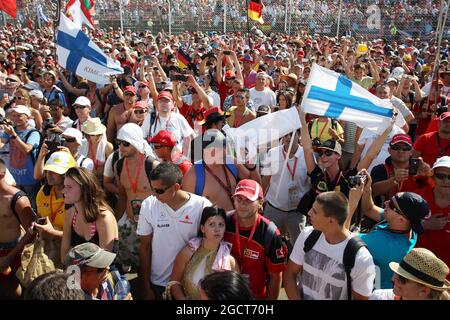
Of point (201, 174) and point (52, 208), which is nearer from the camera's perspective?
Answer: point (52, 208)

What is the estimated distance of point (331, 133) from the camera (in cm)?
545

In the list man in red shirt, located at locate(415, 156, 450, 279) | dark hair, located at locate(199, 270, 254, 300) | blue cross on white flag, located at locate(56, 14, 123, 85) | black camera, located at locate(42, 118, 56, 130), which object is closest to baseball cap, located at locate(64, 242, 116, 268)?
dark hair, located at locate(199, 270, 254, 300)

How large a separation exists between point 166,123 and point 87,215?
2.68 metres

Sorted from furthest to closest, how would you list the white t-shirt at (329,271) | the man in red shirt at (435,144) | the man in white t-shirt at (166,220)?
the man in red shirt at (435,144), the man in white t-shirt at (166,220), the white t-shirt at (329,271)

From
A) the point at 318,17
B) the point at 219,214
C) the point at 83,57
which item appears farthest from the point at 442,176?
the point at 318,17

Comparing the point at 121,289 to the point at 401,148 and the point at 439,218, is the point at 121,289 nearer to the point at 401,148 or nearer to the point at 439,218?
the point at 439,218

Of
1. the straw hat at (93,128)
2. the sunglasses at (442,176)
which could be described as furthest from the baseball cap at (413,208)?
the straw hat at (93,128)

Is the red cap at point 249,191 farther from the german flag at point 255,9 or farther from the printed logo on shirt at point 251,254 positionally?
the german flag at point 255,9

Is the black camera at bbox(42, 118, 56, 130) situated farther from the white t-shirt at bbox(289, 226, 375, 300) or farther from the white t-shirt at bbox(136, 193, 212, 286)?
the white t-shirt at bbox(289, 226, 375, 300)

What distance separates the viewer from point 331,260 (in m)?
2.79

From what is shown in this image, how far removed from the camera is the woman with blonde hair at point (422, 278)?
2.38m

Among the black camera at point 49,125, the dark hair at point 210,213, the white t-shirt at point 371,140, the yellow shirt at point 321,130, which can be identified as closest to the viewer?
the dark hair at point 210,213

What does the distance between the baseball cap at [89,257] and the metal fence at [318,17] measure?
1503 cm

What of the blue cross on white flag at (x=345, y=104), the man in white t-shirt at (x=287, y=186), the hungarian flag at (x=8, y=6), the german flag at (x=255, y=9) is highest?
the hungarian flag at (x=8, y=6)
